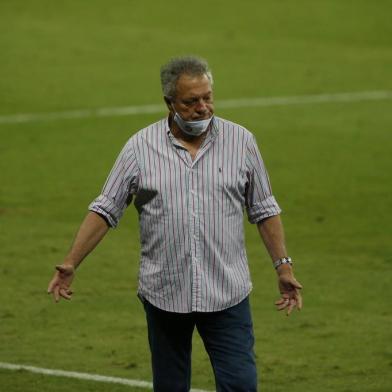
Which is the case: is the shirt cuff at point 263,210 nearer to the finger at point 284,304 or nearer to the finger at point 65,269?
the finger at point 284,304

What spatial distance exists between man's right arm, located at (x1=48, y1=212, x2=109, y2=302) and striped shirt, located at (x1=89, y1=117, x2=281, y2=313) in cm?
8

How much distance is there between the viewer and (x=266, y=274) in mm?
14852

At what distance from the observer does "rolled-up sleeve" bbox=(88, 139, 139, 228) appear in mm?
8297

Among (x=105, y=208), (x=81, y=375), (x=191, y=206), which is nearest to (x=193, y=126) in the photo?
(x=191, y=206)

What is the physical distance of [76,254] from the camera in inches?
327

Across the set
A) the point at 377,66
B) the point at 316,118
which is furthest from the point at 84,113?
the point at 377,66

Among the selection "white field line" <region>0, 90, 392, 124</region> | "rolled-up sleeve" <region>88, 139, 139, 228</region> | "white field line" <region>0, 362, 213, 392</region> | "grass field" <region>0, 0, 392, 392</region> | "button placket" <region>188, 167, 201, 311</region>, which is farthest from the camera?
"white field line" <region>0, 90, 392, 124</region>

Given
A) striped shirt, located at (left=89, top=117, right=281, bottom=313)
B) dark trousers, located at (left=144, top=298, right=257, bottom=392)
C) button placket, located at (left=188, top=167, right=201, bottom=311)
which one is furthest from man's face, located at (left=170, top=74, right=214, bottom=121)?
dark trousers, located at (left=144, top=298, right=257, bottom=392)

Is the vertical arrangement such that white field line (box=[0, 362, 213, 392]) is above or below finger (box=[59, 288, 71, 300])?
below

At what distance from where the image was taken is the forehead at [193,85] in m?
8.21

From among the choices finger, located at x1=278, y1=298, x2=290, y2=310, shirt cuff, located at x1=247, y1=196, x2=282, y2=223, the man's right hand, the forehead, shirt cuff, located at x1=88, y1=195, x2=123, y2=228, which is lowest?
finger, located at x1=278, y1=298, x2=290, y2=310

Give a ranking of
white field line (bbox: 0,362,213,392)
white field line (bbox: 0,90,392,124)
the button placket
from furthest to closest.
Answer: white field line (bbox: 0,90,392,124)
white field line (bbox: 0,362,213,392)
the button placket

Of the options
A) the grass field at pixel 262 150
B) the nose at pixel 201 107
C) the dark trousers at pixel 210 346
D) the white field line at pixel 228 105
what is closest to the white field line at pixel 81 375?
the grass field at pixel 262 150

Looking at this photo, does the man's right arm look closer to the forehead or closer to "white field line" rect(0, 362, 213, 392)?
the forehead
